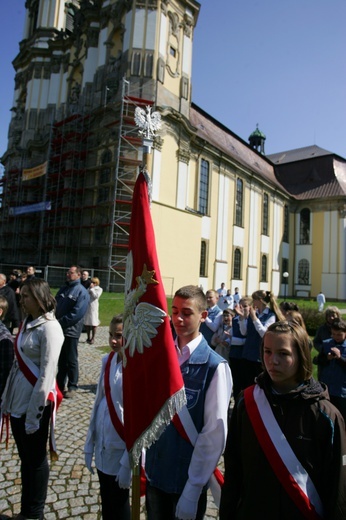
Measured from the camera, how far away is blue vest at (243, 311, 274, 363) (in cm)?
→ 504

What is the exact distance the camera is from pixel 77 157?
25484 millimetres

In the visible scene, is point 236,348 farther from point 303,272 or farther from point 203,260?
point 303,272

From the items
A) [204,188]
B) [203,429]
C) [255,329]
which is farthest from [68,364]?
[204,188]

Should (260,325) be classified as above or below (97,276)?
A: below

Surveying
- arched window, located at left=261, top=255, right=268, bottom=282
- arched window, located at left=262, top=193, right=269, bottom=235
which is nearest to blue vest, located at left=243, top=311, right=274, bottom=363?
arched window, located at left=261, top=255, right=268, bottom=282

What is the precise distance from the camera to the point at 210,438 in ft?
6.27

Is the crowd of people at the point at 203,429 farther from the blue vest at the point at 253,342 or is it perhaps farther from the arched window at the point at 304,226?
the arched window at the point at 304,226

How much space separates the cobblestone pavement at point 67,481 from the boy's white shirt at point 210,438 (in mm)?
1463

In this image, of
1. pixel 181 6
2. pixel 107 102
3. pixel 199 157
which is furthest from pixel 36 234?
pixel 181 6

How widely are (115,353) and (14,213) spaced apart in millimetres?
28709

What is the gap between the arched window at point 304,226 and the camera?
134ft

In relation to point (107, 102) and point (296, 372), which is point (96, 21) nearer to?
point (107, 102)

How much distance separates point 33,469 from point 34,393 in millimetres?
580

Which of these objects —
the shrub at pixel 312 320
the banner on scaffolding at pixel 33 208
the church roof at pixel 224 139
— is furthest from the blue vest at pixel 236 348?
the church roof at pixel 224 139
